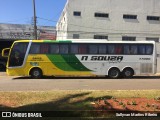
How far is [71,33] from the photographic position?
38.3 meters

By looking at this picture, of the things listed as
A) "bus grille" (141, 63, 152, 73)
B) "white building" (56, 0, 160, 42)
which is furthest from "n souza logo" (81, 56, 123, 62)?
"white building" (56, 0, 160, 42)

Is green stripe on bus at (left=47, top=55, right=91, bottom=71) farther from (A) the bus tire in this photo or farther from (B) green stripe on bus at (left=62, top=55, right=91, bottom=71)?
(A) the bus tire

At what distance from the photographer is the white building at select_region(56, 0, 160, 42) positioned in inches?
1510

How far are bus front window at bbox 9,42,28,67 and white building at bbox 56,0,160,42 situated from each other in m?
13.5

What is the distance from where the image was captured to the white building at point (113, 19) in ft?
126

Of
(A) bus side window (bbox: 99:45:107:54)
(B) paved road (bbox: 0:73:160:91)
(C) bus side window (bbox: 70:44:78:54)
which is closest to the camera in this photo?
(B) paved road (bbox: 0:73:160:91)

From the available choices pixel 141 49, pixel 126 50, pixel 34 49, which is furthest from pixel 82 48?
pixel 141 49

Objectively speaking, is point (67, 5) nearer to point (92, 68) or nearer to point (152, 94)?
point (92, 68)

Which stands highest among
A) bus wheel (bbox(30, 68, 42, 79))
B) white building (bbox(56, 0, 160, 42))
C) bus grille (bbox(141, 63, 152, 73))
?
white building (bbox(56, 0, 160, 42))

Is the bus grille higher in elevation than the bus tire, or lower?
higher

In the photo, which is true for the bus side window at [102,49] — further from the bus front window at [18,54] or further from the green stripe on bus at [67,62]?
the bus front window at [18,54]

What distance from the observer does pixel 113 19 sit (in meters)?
39.5

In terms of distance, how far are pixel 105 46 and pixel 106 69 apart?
1.68 meters

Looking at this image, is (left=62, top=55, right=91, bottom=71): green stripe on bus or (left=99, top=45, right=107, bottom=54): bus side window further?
(left=99, top=45, right=107, bottom=54): bus side window
